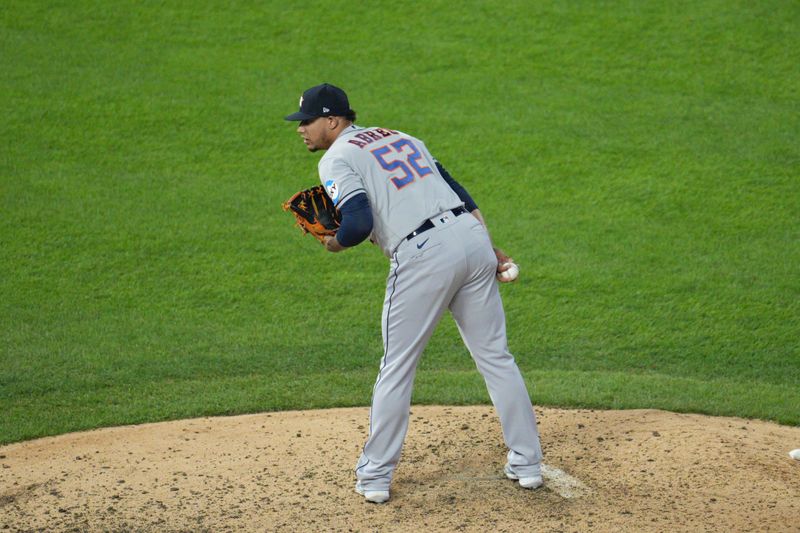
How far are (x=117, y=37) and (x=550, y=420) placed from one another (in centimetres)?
721

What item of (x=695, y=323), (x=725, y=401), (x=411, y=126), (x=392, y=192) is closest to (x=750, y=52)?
(x=411, y=126)

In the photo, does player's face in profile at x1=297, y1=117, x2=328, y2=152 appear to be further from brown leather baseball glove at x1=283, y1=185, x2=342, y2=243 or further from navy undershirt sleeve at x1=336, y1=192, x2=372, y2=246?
navy undershirt sleeve at x1=336, y1=192, x2=372, y2=246

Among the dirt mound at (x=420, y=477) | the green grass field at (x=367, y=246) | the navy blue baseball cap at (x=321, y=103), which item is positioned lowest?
the dirt mound at (x=420, y=477)

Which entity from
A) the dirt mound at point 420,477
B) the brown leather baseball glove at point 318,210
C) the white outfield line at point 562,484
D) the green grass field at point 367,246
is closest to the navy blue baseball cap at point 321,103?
the brown leather baseball glove at point 318,210

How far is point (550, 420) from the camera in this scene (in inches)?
209

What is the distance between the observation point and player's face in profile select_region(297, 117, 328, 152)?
14.4ft

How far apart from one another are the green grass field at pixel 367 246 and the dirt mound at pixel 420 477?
1.44 ft

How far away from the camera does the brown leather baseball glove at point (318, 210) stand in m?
4.32

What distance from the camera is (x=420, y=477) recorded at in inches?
181

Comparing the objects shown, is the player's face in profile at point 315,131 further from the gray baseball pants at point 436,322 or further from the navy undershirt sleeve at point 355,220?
the gray baseball pants at point 436,322

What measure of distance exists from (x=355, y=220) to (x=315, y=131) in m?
0.52

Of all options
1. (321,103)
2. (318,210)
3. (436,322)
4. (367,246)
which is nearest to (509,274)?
(436,322)

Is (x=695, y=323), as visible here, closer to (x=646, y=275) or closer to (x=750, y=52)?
(x=646, y=275)

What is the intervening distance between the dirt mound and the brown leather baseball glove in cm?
116
